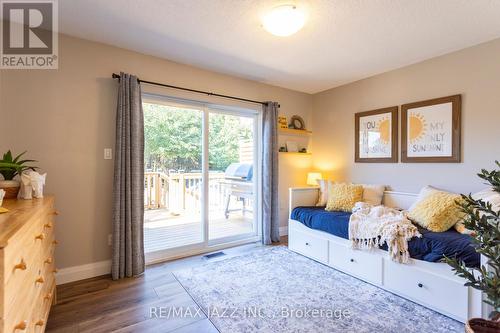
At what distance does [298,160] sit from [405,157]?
1.55 metres

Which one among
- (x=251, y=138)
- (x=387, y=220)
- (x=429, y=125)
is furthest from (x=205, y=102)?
(x=429, y=125)

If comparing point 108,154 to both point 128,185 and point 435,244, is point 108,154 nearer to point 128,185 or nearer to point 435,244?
point 128,185

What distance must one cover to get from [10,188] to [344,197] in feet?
10.3

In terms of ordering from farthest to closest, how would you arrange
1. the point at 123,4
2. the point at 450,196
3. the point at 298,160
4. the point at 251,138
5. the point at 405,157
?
the point at 298,160, the point at 251,138, the point at 405,157, the point at 450,196, the point at 123,4

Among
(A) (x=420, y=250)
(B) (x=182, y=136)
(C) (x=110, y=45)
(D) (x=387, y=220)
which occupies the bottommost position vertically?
(A) (x=420, y=250)

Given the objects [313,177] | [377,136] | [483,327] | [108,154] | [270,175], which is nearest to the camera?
[483,327]

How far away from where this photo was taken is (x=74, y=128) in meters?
2.43

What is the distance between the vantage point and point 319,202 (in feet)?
11.5

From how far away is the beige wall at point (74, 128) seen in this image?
2.22 metres

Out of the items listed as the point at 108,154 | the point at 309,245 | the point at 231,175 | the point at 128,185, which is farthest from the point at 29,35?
the point at 309,245

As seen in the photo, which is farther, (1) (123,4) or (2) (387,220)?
(2) (387,220)

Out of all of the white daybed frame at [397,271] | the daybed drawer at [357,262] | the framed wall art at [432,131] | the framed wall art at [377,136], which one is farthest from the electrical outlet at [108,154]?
the framed wall art at [432,131]

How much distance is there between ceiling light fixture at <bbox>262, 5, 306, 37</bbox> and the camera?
1.91m

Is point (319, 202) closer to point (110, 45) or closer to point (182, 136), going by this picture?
point (182, 136)
